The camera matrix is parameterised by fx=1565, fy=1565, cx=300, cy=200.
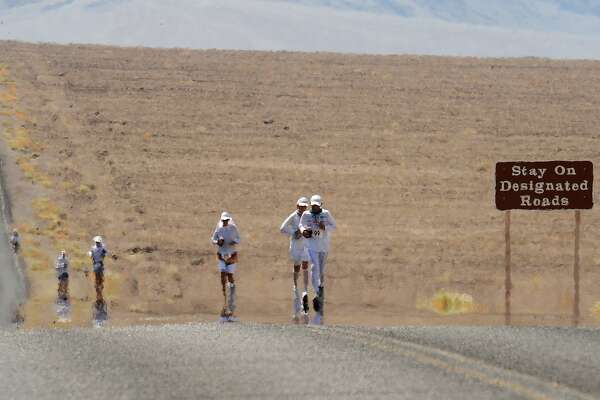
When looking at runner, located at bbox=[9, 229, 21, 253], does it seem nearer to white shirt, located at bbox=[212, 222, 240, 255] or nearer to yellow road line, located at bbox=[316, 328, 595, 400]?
white shirt, located at bbox=[212, 222, 240, 255]

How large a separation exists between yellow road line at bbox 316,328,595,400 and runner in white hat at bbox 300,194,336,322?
19.6ft

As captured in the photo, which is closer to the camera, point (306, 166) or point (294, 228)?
point (294, 228)

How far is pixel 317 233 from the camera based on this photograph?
75.6 feet

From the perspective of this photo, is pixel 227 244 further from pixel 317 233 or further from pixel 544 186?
pixel 544 186

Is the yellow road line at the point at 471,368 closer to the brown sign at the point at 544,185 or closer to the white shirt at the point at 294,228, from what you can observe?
the white shirt at the point at 294,228

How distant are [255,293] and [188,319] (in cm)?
1071

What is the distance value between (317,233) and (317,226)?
6.0 inches

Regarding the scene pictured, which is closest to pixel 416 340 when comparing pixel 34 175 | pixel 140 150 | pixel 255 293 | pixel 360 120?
pixel 255 293

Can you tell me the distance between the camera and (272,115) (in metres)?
81.6

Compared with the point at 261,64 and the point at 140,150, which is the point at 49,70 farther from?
the point at 140,150

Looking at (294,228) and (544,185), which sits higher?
(544,185)

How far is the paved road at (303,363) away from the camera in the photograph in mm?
11711

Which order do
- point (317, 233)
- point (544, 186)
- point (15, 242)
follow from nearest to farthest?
point (317, 233), point (544, 186), point (15, 242)

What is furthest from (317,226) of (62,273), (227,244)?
(62,273)
